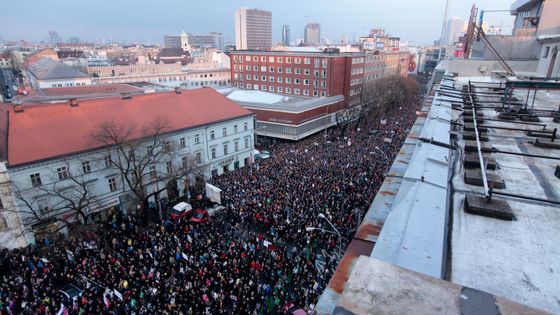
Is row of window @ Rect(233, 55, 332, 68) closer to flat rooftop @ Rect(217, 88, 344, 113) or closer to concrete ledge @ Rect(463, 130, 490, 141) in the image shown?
flat rooftop @ Rect(217, 88, 344, 113)

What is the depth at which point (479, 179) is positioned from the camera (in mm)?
6551

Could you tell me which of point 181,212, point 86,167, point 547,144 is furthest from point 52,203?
point 547,144

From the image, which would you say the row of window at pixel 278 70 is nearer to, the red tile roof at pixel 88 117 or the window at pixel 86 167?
the red tile roof at pixel 88 117

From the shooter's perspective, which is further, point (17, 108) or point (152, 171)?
point (152, 171)

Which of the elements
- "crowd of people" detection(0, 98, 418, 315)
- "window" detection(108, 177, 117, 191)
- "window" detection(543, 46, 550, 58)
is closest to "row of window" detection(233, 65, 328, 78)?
"crowd of people" detection(0, 98, 418, 315)

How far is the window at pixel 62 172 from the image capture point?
21.5m

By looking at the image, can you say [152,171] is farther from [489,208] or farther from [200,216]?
[489,208]

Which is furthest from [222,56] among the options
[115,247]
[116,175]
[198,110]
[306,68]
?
[115,247]

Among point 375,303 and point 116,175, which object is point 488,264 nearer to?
point 375,303

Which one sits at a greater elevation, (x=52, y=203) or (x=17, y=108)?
(x=17, y=108)

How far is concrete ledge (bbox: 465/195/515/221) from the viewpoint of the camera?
17.2 feet

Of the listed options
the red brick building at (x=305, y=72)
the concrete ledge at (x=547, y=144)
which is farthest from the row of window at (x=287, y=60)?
the concrete ledge at (x=547, y=144)

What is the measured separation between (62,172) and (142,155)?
17.8 ft

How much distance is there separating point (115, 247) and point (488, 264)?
64.4 feet
